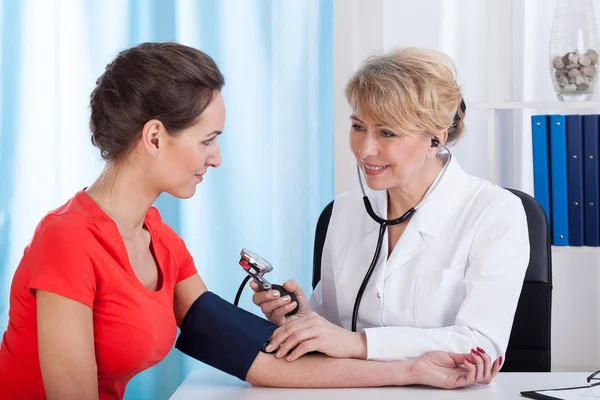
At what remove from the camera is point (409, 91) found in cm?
165

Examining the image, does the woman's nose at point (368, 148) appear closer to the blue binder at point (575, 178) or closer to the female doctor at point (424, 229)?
the female doctor at point (424, 229)

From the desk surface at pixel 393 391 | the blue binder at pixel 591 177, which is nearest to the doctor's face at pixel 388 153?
the desk surface at pixel 393 391

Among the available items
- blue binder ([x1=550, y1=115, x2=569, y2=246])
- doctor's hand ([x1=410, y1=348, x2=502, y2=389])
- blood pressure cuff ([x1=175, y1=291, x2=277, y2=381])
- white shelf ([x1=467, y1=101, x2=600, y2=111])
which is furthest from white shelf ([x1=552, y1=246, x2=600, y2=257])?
blood pressure cuff ([x1=175, y1=291, x2=277, y2=381])

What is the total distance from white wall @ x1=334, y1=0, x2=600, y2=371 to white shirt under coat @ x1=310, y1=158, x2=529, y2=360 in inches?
34.9

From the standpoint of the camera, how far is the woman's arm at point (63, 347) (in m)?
1.23

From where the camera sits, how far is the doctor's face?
5.49 feet

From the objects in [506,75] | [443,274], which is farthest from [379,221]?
[506,75]

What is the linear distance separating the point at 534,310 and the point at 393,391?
1.70 ft

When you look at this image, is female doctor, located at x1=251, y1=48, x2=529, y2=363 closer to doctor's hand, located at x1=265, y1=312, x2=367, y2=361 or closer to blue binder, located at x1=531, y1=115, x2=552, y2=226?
doctor's hand, located at x1=265, y1=312, x2=367, y2=361

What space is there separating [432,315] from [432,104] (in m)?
0.46

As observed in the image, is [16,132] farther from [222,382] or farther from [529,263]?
[529,263]

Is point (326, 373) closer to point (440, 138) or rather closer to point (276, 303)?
point (276, 303)

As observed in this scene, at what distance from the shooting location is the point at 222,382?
4.84 feet

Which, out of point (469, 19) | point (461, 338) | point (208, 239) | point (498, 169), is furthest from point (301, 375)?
point (469, 19)
